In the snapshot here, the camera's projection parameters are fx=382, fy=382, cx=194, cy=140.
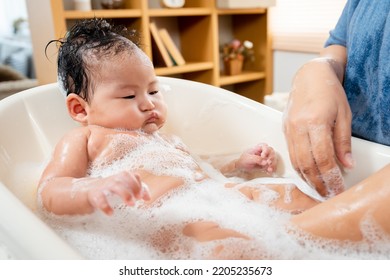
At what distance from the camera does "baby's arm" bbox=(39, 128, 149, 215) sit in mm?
538

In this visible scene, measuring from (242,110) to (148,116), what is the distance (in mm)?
337

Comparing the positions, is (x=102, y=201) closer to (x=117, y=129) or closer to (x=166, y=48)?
(x=117, y=129)

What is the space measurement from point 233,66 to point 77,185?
1.91 metres

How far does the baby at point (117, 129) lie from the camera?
31.8 inches

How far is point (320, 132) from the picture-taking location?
26.6 inches

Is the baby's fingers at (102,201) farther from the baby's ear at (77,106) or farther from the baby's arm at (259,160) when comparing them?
the baby's arm at (259,160)

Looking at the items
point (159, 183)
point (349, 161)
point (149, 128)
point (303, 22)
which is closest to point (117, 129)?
point (149, 128)

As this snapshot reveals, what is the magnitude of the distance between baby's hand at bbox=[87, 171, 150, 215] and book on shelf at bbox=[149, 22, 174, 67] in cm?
153

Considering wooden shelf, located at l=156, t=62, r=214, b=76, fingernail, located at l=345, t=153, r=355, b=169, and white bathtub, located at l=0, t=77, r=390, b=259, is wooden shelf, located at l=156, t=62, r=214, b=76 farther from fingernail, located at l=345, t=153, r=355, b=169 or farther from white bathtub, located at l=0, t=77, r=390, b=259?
fingernail, located at l=345, t=153, r=355, b=169

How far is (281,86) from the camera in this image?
8.39 feet

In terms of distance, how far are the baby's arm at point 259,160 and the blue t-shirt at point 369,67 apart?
210mm

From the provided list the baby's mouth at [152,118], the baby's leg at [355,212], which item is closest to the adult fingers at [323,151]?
the baby's leg at [355,212]

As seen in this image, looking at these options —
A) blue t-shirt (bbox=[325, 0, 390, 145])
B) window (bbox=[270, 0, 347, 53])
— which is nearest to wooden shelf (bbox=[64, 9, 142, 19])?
window (bbox=[270, 0, 347, 53])
